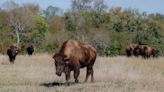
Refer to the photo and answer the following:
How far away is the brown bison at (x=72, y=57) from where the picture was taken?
1711cm

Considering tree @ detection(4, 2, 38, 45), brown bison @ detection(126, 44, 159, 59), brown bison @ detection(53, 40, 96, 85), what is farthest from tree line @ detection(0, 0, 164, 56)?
brown bison @ detection(53, 40, 96, 85)

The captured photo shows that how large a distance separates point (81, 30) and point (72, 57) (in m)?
60.4

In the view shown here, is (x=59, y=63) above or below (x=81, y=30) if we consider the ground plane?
above

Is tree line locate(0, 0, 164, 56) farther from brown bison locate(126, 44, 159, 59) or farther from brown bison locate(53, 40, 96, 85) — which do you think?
brown bison locate(53, 40, 96, 85)

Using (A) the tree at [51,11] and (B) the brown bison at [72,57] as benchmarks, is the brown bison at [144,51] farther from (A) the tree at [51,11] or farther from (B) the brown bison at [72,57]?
(A) the tree at [51,11]

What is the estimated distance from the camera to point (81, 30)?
78125 millimetres

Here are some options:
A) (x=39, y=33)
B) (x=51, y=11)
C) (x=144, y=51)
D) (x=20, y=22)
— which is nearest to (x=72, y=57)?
(x=144, y=51)

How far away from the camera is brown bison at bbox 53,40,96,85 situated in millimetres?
17109

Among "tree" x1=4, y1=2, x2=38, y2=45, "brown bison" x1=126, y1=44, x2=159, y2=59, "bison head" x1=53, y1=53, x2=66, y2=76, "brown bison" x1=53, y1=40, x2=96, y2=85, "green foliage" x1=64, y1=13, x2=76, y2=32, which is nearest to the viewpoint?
"bison head" x1=53, y1=53, x2=66, y2=76

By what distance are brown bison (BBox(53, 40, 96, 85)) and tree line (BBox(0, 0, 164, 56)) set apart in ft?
138

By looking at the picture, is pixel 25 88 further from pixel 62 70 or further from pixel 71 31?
pixel 71 31

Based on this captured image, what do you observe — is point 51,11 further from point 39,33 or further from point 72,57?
point 72,57

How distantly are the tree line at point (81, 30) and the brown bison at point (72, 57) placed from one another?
138 ft

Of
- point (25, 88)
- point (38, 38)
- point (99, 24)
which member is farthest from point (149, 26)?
point (25, 88)
